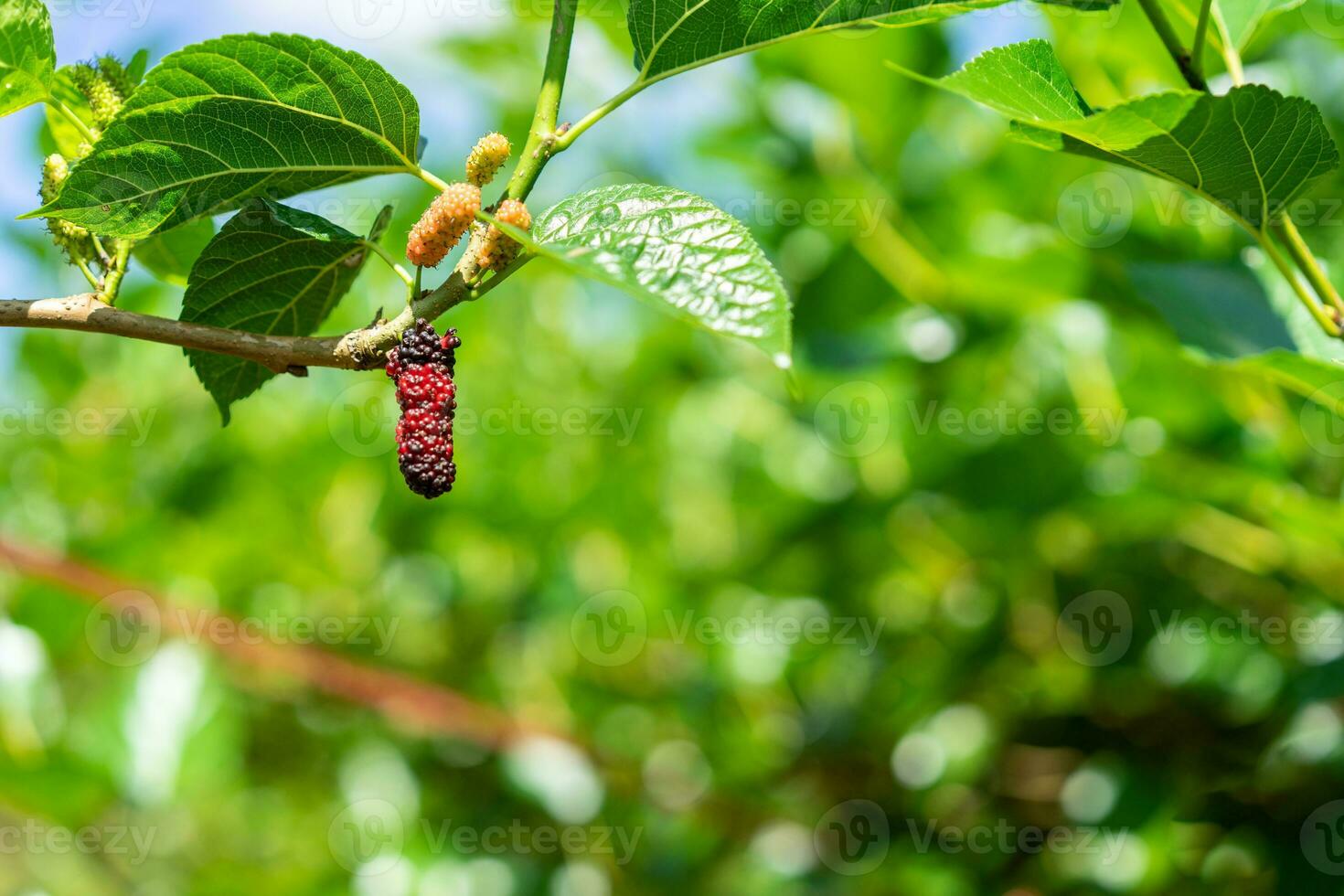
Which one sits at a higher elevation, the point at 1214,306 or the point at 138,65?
the point at 138,65

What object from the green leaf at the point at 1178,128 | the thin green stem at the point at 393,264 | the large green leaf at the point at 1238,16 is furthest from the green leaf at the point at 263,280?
the large green leaf at the point at 1238,16

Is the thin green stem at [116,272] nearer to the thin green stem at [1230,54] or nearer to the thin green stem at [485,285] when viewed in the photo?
the thin green stem at [485,285]

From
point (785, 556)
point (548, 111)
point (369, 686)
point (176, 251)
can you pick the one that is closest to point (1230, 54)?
point (548, 111)

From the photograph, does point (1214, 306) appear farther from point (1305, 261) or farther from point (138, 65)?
point (138, 65)

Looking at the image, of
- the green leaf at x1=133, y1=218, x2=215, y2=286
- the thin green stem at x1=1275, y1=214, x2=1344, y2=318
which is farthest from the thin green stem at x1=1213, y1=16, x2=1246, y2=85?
the green leaf at x1=133, y1=218, x2=215, y2=286

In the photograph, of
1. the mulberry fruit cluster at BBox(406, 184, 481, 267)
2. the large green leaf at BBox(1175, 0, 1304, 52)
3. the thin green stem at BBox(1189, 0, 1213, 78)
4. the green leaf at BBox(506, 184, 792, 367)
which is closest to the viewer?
the green leaf at BBox(506, 184, 792, 367)

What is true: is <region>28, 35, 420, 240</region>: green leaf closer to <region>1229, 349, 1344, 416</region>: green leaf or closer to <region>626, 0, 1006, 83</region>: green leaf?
<region>626, 0, 1006, 83</region>: green leaf
